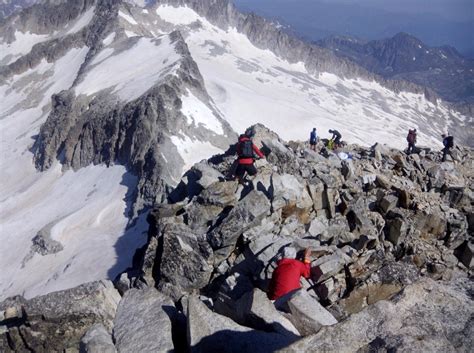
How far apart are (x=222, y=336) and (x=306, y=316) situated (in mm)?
1528

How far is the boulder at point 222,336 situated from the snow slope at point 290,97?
218ft

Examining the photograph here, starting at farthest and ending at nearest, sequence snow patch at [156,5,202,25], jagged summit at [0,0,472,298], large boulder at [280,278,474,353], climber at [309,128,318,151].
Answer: snow patch at [156,5,202,25]
jagged summit at [0,0,472,298]
climber at [309,128,318,151]
large boulder at [280,278,474,353]

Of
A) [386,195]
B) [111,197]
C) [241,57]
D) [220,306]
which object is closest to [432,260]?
[386,195]

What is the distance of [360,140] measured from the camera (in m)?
91.4

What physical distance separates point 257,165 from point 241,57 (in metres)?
125

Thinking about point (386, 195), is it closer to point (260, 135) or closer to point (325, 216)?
point (325, 216)

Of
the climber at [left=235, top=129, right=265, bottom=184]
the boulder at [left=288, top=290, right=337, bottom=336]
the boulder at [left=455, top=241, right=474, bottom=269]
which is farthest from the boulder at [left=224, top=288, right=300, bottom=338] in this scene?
the boulder at [left=455, top=241, right=474, bottom=269]

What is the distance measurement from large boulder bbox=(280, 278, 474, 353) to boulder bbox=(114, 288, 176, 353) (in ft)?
9.30

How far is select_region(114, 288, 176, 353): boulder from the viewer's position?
7473 millimetres

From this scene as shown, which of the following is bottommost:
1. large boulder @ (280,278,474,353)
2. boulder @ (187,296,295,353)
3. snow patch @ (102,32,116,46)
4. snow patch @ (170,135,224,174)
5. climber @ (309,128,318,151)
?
snow patch @ (170,135,224,174)

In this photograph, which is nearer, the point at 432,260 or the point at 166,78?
the point at 432,260

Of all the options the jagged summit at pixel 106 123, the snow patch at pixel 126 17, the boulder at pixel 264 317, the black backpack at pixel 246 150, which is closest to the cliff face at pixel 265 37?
the jagged summit at pixel 106 123

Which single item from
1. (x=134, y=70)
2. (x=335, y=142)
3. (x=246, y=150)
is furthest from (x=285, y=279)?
(x=134, y=70)

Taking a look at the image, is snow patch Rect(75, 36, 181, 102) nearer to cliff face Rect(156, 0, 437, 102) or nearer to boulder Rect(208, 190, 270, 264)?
boulder Rect(208, 190, 270, 264)
